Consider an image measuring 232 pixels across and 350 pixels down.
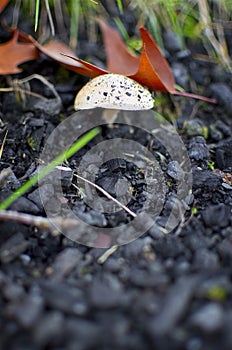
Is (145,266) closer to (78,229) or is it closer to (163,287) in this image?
(163,287)

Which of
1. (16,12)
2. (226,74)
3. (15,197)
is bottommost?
(226,74)

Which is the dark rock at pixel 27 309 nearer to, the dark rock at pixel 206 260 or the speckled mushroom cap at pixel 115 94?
the dark rock at pixel 206 260

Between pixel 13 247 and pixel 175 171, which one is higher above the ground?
pixel 13 247

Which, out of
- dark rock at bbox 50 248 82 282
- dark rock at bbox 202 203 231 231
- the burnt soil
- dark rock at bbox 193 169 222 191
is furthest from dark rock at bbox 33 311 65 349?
dark rock at bbox 193 169 222 191

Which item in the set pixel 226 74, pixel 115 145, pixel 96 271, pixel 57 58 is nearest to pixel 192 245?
pixel 96 271

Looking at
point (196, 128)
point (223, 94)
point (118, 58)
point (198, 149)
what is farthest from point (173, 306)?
point (223, 94)

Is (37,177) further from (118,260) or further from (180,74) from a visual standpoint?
(180,74)
